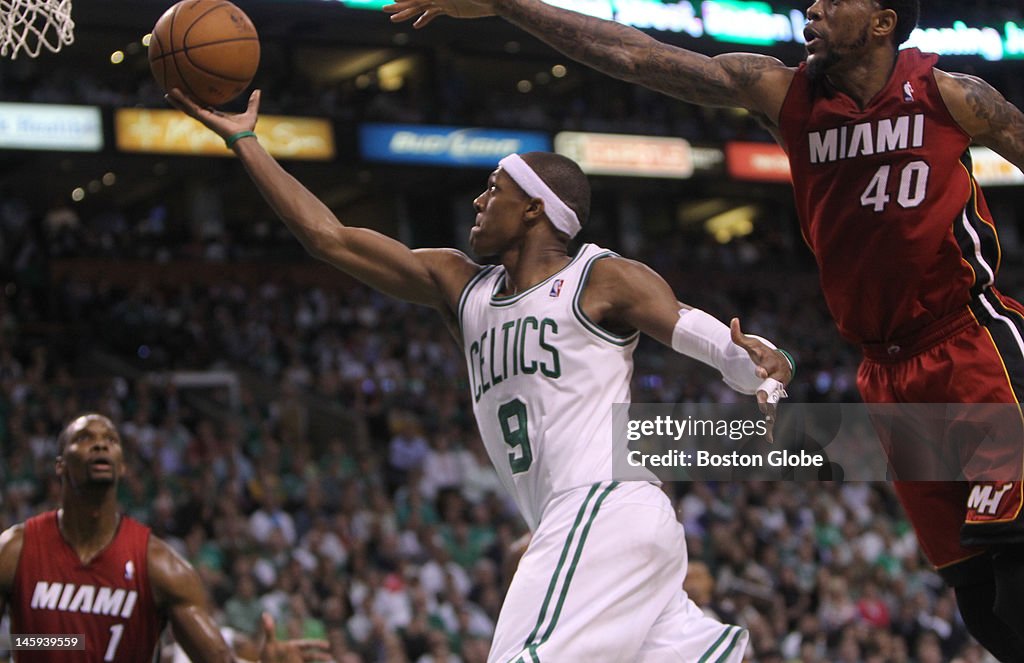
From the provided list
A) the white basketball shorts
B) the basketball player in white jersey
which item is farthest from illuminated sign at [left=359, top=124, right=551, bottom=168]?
the white basketball shorts

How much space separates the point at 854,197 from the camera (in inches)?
163

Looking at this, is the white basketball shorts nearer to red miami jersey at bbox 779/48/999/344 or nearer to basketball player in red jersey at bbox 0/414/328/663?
red miami jersey at bbox 779/48/999/344

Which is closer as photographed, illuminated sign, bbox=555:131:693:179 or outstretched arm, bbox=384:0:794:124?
outstretched arm, bbox=384:0:794:124

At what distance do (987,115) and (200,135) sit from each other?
1776 centimetres

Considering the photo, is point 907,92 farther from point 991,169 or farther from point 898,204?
point 991,169

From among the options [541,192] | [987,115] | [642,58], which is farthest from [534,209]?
[987,115]

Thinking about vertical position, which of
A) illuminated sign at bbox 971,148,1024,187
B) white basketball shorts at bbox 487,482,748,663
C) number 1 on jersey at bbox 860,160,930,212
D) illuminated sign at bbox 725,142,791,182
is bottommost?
illuminated sign at bbox 971,148,1024,187

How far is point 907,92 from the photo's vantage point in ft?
13.5

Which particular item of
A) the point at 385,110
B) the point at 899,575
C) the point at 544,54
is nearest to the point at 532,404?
the point at 899,575

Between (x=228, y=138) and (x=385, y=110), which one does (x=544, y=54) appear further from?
(x=228, y=138)

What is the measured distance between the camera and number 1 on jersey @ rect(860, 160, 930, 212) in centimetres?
407

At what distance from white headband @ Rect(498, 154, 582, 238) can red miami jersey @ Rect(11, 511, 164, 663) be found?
2525 mm

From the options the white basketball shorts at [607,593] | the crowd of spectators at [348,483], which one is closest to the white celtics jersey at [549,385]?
the white basketball shorts at [607,593]

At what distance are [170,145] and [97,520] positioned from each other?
1521cm
